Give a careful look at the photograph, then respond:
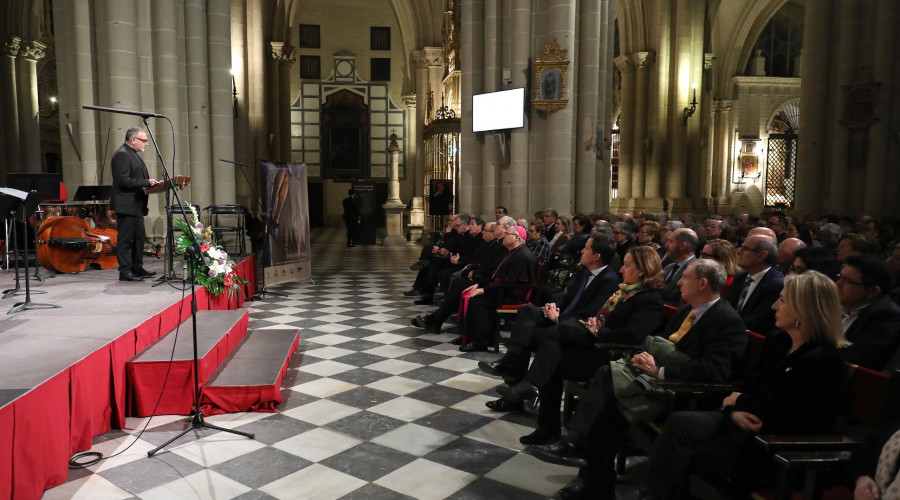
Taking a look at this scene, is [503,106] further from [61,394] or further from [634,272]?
[61,394]

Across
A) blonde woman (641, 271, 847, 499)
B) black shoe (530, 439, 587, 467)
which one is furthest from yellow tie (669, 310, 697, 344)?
black shoe (530, 439, 587, 467)

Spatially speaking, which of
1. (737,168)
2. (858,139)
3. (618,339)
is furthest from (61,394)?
(737,168)

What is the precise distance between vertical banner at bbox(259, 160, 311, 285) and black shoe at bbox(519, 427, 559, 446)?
6.60 metres

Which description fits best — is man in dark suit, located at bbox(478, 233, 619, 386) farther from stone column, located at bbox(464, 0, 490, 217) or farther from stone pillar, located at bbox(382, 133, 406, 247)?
stone pillar, located at bbox(382, 133, 406, 247)

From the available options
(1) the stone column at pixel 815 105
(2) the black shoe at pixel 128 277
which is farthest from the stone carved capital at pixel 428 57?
(2) the black shoe at pixel 128 277

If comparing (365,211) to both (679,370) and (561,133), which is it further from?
(679,370)

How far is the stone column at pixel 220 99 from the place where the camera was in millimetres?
11633

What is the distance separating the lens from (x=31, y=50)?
1734cm

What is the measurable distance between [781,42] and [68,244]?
91.1 feet

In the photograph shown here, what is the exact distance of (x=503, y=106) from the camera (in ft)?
36.7


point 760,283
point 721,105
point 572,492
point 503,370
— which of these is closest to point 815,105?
point 760,283

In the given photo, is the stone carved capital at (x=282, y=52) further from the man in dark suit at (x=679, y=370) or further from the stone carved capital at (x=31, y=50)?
the man in dark suit at (x=679, y=370)

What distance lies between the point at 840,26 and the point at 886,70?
135 cm

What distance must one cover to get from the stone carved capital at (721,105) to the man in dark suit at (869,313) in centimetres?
2415
